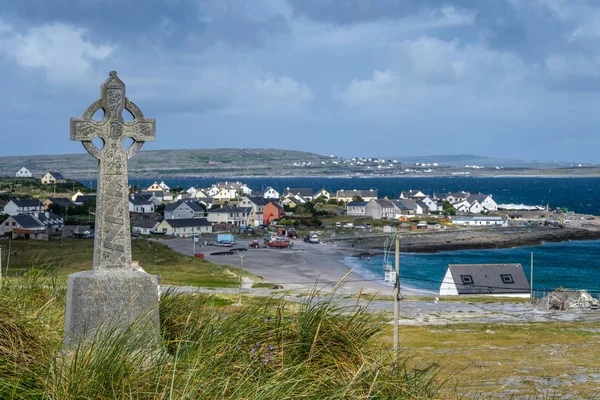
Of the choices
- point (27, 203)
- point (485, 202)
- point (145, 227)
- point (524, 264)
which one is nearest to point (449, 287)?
point (524, 264)

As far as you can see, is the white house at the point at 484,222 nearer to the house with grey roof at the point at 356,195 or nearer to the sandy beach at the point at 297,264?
the house with grey roof at the point at 356,195

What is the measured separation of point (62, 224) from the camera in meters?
99.9

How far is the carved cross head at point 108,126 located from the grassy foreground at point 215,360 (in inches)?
79.8

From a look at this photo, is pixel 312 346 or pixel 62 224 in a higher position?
pixel 312 346

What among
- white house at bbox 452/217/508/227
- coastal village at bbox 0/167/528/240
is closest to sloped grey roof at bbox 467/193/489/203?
coastal village at bbox 0/167/528/240

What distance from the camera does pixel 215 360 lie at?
653 cm

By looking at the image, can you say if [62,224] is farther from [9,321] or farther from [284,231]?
[9,321]

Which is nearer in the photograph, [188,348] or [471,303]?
[188,348]

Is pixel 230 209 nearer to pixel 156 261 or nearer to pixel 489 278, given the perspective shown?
pixel 156 261

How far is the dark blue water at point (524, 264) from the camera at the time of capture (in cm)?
6488

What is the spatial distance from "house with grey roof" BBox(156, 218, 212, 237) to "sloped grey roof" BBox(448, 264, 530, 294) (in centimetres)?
5709

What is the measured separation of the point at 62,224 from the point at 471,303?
221 feet

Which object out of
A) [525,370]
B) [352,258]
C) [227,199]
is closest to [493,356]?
[525,370]

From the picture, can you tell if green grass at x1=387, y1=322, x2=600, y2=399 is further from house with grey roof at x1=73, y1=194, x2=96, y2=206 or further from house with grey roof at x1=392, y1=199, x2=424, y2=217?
house with grey roof at x1=73, y1=194, x2=96, y2=206
